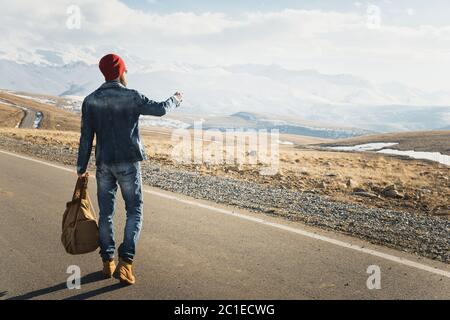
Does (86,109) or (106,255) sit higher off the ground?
(86,109)

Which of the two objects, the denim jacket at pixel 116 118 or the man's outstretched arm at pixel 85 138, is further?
the man's outstretched arm at pixel 85 138

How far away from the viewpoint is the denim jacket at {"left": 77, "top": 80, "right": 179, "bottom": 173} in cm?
454

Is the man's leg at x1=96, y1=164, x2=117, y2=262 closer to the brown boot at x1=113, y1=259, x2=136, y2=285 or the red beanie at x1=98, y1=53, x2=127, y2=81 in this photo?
the brown boot at x1=113, y1=259, x2=136, y2=285

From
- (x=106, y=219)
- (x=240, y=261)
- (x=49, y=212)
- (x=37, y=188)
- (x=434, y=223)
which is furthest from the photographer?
(x=37, y=188)

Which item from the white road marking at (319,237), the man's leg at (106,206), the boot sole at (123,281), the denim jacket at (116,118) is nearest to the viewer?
the denim jacket at (116,118)

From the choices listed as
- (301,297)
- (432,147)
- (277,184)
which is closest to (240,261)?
(301,297)

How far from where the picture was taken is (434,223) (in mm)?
8008

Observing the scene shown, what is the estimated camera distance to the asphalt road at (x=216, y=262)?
15.0 feet

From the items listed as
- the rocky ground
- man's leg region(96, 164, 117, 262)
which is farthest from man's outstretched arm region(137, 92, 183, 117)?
the rocky ground

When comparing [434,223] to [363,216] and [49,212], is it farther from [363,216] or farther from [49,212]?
[49,212]

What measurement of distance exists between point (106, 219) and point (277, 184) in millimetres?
8050

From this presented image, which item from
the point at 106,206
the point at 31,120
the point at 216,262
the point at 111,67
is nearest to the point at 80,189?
the point at 106,206

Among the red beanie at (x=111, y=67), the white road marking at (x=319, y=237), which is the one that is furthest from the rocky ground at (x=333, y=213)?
the red beanie at (x=111, y=67)

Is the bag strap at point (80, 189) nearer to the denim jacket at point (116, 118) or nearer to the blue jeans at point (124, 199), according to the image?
the blue jeans at point (124, 199)
